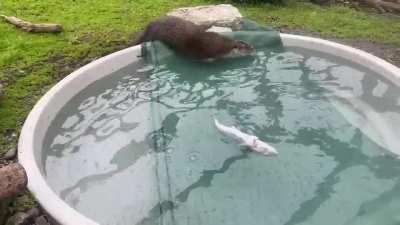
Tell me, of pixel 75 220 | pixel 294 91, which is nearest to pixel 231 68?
pixel 294 91

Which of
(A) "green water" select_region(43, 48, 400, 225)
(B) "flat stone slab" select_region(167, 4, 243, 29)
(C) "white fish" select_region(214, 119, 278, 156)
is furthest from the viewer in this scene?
(B) "flat stone slab" select_region(167, 4, 243, 29)

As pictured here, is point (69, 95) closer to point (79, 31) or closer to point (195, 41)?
point (195, 41)

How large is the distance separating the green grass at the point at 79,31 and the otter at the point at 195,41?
823 millimetres

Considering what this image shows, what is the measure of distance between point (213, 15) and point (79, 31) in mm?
1857

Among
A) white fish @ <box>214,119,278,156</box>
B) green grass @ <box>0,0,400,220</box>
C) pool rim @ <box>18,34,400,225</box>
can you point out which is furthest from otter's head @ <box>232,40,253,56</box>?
white fish @ <box>214,119,278,156</box>

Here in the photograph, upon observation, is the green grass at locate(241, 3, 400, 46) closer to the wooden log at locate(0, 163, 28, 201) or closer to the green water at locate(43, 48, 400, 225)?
the green water at locate(43, 48, 400, 225)

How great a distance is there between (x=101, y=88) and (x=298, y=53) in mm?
2518

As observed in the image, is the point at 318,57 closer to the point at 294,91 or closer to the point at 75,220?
the point at 294,91

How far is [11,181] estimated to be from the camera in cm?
348

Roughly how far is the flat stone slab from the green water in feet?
2.72

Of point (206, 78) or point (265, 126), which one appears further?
point (206, 78)

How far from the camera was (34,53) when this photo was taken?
20.7 feet

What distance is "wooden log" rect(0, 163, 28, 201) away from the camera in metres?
3.46

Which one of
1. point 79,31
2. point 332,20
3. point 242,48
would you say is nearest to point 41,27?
point 79,31
